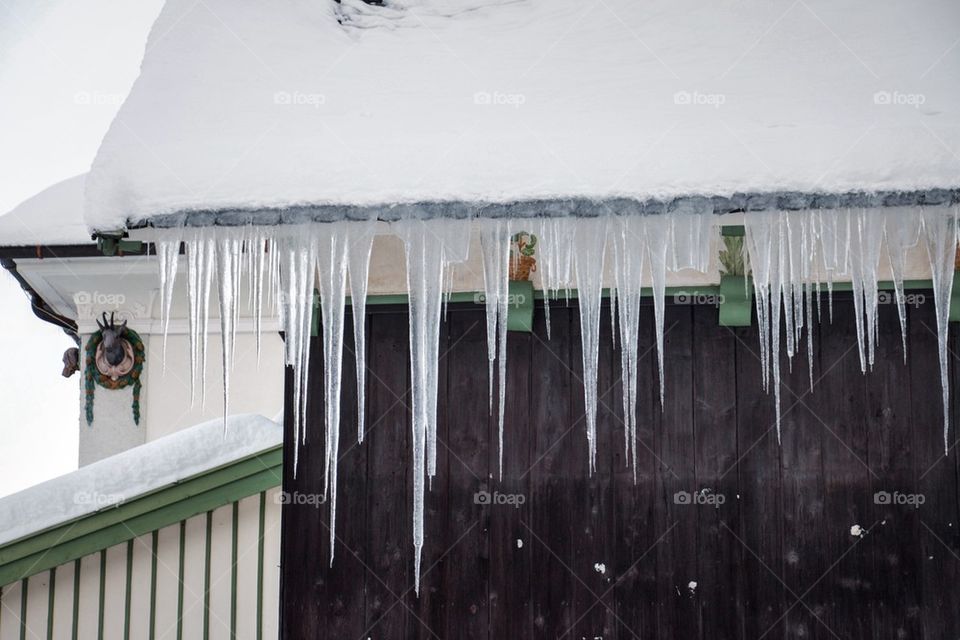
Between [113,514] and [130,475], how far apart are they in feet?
0.78

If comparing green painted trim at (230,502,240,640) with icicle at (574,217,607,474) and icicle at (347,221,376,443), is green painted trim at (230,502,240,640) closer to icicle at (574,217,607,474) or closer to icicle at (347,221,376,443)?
icicle at (347,221,376,443)

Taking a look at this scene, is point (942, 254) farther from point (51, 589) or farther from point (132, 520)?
point (51, 589)

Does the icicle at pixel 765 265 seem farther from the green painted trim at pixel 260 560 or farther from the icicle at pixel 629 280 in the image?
the green painted trim at pixel 260 560

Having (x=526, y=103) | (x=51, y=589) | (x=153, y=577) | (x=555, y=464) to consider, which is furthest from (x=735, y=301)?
(x=51, y=589)

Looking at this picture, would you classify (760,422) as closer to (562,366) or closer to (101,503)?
(562,366)

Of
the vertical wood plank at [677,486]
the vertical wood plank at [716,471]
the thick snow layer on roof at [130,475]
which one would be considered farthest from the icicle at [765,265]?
the thick snow layer on roof at [130,475]

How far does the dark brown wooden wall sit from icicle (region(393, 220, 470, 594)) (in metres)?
0.31

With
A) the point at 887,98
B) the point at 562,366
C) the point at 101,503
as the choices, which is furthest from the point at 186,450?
the point at 887,98

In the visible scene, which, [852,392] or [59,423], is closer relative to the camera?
[852,392]

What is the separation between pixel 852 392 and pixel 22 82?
1986cm

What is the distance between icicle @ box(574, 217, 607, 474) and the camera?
3.66 m

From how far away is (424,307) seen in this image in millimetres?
3793

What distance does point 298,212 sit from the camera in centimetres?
346

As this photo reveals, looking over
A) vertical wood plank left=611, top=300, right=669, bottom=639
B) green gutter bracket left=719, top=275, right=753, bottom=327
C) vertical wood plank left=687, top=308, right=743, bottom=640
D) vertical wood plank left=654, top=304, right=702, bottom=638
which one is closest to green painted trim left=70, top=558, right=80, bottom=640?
vertical wood plank left=611, top=300, right=669, bottom=639
